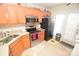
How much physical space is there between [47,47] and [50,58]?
0.57ft

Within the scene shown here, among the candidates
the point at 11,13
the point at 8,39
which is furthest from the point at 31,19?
the point at 8,39

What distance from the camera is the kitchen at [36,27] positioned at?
964 mm

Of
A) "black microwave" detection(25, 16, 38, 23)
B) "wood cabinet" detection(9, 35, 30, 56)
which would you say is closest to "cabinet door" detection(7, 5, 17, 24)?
"black microwave" detection(25, 16, 38, 23)

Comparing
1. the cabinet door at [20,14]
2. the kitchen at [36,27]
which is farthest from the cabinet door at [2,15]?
the cabinet door at [20,14]

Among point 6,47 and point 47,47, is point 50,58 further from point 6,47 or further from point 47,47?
point 6,47

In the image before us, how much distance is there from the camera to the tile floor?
1042mm

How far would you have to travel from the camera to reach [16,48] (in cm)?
111

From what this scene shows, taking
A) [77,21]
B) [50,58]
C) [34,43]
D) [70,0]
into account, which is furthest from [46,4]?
[50,58]

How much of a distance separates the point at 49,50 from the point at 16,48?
18.8 inches

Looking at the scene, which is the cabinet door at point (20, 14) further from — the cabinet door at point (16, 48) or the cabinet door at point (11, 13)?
the cabinet door at point (16, 48)

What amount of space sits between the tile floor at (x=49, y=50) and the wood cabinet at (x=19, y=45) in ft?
0.24

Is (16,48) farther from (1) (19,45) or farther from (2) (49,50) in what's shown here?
(2) (49,50)

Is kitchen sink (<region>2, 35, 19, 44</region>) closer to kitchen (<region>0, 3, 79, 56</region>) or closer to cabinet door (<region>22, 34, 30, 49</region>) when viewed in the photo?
kitchen (<region>0, 3, 79, 56</region>)

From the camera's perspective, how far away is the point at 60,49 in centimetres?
108
